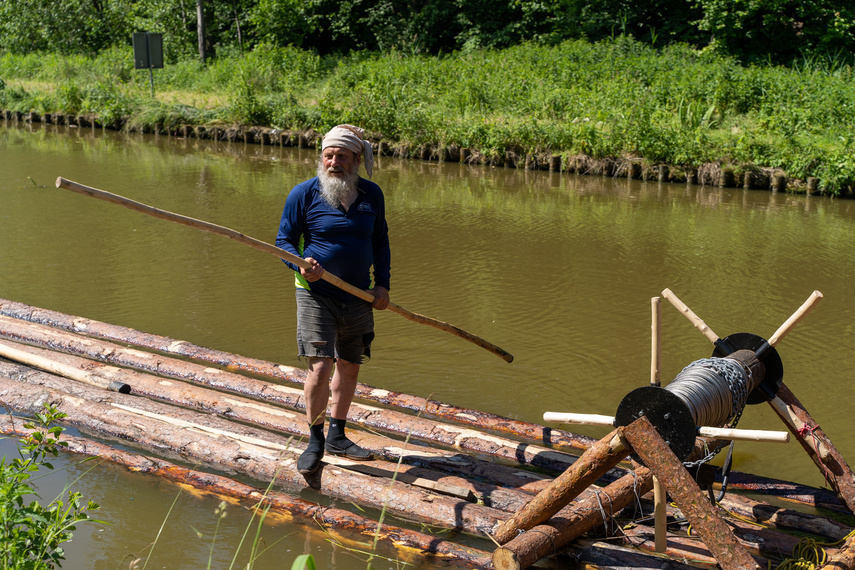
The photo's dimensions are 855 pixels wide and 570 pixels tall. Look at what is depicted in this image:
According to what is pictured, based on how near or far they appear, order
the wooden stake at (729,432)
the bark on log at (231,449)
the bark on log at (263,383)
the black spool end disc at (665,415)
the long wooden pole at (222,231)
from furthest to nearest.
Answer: the bark on log at (263,383), the bark on log at (231,449), the long wooden pole at (222,231), the black spool end disc at (665,415), the wooden stake at (729,432)

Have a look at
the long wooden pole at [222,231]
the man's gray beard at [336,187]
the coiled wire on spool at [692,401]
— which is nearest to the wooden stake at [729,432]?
the coiled wire on spool at [692,401]

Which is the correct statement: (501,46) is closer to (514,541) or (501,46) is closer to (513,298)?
(513,298)

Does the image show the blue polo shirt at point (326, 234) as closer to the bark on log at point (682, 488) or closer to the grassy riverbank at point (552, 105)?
the bark on log at point (682, 488)

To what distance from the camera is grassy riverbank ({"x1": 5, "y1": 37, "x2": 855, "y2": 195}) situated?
53.8 feet

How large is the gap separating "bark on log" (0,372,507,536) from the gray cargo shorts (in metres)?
0.54

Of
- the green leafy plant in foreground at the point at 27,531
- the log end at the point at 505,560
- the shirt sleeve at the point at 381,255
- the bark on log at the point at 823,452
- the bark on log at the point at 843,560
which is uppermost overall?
the shirt sleeve at the point at 381,255

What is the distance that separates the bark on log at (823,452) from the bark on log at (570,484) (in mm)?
1266

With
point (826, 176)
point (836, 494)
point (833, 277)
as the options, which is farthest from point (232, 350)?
point (826, 176)

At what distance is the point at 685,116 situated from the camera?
17844 millimetres

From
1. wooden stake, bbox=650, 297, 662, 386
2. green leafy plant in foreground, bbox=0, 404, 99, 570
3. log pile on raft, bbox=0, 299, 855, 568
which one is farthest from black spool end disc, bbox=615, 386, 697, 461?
green leafy plant in foreground, bbox=0, 404, 99, 570

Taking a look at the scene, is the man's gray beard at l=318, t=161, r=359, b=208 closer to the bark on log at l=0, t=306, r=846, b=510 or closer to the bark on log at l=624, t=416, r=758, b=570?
the bark on log at l=0, t=306, r=846, b=510

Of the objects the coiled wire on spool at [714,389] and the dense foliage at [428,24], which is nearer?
the coiled wire on spool at [714,389]

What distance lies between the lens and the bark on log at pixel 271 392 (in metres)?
4.80

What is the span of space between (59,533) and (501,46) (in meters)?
28.7
